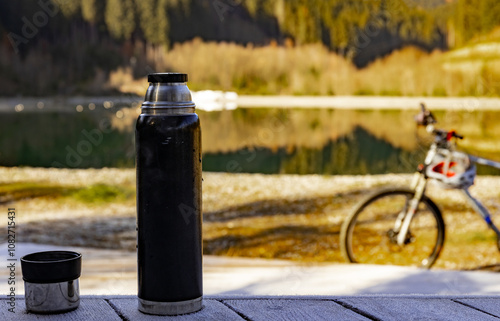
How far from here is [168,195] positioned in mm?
2135

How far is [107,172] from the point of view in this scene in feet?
56.6

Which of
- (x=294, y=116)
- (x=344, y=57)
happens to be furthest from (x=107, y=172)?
(x=344, y=57)

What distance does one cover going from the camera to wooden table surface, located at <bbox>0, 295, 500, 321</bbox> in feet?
6.66

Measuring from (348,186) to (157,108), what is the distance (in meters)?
11.0

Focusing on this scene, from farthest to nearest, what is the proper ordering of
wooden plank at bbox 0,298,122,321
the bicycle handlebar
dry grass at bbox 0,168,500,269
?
dry grass at bbox 0,168,500,269 → the bicycle handlebar → wooden plank at bbox 0,298,122,321

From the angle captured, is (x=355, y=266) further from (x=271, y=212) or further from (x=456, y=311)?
(x=271, y=212)

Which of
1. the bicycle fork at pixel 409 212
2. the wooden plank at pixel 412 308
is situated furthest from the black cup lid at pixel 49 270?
the bicycle fork at pixel 409 212

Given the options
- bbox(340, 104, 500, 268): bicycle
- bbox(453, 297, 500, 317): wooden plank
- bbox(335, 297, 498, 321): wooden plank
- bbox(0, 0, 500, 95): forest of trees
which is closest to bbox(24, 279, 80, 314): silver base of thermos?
bbox(335, 297, 498, 321): wooden plank

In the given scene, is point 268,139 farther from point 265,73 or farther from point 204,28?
point 204,28

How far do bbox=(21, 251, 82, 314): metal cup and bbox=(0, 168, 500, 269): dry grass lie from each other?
4554mm

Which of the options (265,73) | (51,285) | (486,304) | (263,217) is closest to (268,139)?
(265,73)

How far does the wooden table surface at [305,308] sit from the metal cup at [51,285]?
0.02m

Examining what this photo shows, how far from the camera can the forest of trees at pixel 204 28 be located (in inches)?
2761

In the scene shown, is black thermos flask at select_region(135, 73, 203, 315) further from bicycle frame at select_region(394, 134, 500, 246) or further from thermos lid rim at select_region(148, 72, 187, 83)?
bicycle frame at select_region(394, 134, 500, 246)
